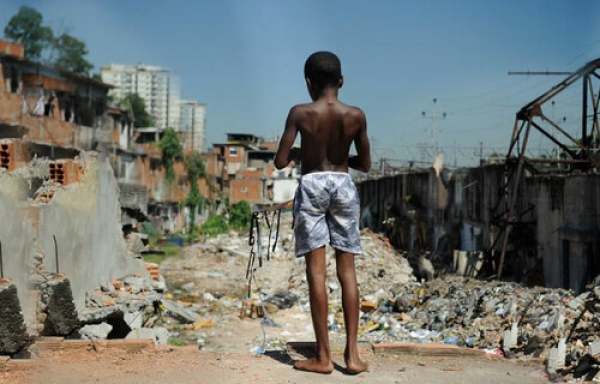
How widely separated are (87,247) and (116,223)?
60.5 inches

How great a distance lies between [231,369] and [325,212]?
1.07 meters

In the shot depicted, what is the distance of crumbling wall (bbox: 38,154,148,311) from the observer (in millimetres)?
6355

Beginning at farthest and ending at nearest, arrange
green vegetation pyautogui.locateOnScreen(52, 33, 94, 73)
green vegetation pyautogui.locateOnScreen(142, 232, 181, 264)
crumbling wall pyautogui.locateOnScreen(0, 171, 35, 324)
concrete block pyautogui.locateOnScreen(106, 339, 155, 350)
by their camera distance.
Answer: green vegetation pyautogui.locateOnScreen(142, 232, 181, 264), green vegetation pyautogui.locateOnScreen(52, 33, 94, 73), crumbling wall pyautogui.locateOnScreen(0, 171, 35, 324), concrete block pyautogui.locateOnScreen(106, 339, 155, 350)

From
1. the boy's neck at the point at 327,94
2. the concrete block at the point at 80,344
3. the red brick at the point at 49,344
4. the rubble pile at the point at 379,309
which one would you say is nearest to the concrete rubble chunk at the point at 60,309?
the rubble pile at the point at 379,309

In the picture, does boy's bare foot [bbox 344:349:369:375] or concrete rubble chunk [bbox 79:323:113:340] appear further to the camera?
concrete rubble chunk [bbox 79:323:113:340]

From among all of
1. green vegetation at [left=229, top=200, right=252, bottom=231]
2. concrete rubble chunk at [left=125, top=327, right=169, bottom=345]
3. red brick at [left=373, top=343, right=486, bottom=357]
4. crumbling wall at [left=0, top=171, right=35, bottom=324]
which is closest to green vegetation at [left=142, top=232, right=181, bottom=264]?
green vegetation at [left=229, top=200, right=252, bottom=231]

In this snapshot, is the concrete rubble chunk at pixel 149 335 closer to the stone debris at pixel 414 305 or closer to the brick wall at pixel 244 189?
the stone debris at pixel 414 305

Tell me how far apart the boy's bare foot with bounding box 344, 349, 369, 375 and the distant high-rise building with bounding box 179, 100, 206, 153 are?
10.5 m

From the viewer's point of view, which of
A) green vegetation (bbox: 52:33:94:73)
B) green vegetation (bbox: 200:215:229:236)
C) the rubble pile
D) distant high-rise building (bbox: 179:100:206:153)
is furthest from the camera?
green vegetation (bbox: 200:215:229:236)

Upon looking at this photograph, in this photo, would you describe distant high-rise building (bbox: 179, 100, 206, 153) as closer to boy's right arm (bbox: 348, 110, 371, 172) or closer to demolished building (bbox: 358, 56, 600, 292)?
demolished building (bbox: 358, 56, 600, 292)

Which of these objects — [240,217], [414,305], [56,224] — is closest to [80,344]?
[56,224]

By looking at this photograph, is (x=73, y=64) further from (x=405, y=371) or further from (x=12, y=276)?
(x=405, y=371)

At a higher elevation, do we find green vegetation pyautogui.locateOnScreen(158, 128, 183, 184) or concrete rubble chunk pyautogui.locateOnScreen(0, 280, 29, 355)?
green vegetation pyautogui.locateOnScreen(158, 128, 183, 184)

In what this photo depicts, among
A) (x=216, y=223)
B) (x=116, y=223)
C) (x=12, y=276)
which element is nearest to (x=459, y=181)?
(x=116, y=223)
